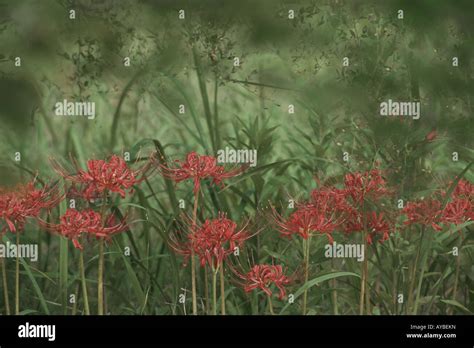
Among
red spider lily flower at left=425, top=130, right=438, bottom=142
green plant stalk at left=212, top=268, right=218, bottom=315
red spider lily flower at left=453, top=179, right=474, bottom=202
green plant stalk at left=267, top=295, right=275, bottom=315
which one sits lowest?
green plant stalk at left=267, top=295, right=275, bottom=315

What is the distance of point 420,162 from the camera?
8.23 feet

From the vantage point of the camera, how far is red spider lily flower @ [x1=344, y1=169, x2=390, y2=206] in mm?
2490

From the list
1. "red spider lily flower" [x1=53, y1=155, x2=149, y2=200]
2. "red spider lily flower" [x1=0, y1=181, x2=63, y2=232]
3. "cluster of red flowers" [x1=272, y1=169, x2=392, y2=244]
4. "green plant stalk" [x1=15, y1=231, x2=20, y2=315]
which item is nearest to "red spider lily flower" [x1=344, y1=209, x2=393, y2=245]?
A: "cluster of red flowers" [x1=272, y1=169, x2=392, y2=244]

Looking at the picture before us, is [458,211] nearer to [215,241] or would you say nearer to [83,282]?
[215,241]

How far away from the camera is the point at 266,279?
2.46 metres

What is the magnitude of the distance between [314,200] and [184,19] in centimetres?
75

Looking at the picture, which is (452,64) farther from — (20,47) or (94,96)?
(20,47)

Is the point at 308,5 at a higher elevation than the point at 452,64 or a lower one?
higher

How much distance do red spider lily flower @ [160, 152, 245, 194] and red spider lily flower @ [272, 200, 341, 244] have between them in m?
0.20

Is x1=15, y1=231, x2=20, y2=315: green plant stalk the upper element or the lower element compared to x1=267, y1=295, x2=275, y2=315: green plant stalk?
upper

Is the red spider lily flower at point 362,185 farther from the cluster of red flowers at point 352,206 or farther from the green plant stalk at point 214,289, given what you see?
the green plant stalk at point 214,289

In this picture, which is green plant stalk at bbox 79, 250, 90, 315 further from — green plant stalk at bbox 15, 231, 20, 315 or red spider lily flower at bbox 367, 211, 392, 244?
red spider lily flower at bbox 367, 211, 392, 244
